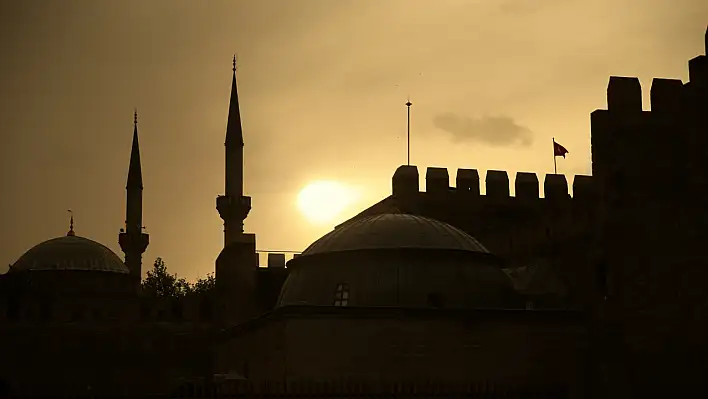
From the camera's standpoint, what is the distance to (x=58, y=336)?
43438mm

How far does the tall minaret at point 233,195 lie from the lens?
5009 cm

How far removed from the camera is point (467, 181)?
42406 mm

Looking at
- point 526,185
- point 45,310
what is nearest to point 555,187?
point 526,185

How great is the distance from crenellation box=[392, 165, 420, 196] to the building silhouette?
1.9 inches

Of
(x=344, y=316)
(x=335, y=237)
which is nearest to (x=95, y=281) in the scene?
(x=335, y=237)

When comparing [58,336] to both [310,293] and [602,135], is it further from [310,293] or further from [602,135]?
[602,135]

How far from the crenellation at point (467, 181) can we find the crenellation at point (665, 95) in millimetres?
12583

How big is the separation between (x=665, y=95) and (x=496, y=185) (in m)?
12.8

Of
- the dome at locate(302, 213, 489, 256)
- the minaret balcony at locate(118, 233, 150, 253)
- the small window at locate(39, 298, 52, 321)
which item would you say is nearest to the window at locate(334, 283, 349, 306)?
the dome at locate(302, 213, 489, 256)

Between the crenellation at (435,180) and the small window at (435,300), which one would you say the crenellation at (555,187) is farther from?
the small window at (435,300)

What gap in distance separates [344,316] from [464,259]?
515 centimetres

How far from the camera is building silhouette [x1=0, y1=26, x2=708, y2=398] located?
95.8 ft

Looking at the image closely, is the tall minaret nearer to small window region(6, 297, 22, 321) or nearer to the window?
small window region(6, 297, 22, 321)

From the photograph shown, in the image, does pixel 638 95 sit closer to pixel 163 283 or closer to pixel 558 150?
pixel 558 150
